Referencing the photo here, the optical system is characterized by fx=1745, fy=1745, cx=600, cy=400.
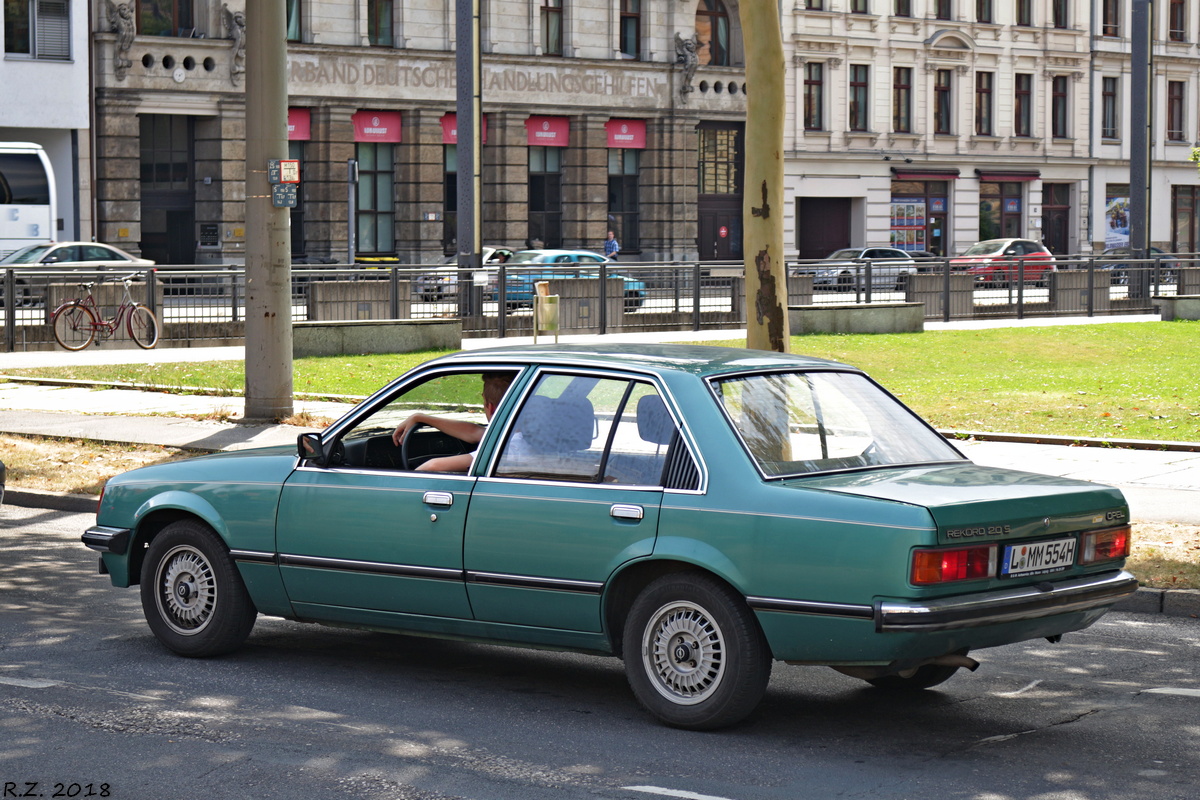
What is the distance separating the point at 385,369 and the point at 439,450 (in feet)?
50.0

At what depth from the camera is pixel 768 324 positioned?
13.3 meters

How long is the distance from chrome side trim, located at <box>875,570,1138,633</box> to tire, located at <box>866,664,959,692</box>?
785 mm

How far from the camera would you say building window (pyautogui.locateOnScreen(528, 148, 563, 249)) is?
1992 inches

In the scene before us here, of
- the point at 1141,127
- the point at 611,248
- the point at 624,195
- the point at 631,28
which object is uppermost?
the point at 631,28

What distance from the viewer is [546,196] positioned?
50938mm

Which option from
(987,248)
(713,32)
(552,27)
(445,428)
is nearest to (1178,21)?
(987,248)

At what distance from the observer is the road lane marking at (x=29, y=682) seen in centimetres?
707

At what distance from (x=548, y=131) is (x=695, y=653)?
4503 centimetres

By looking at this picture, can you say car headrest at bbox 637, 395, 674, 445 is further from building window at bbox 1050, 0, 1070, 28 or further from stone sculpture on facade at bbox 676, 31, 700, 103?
building window at bbox 1050, 0, 1070, 28

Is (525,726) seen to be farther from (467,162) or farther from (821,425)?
(467,162)

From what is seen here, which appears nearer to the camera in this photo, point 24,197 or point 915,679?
point 915,679

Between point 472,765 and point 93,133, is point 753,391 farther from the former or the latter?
point 93,133

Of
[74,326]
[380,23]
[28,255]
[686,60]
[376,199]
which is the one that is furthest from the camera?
[686,60]

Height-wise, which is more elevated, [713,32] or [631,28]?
[713,32]
